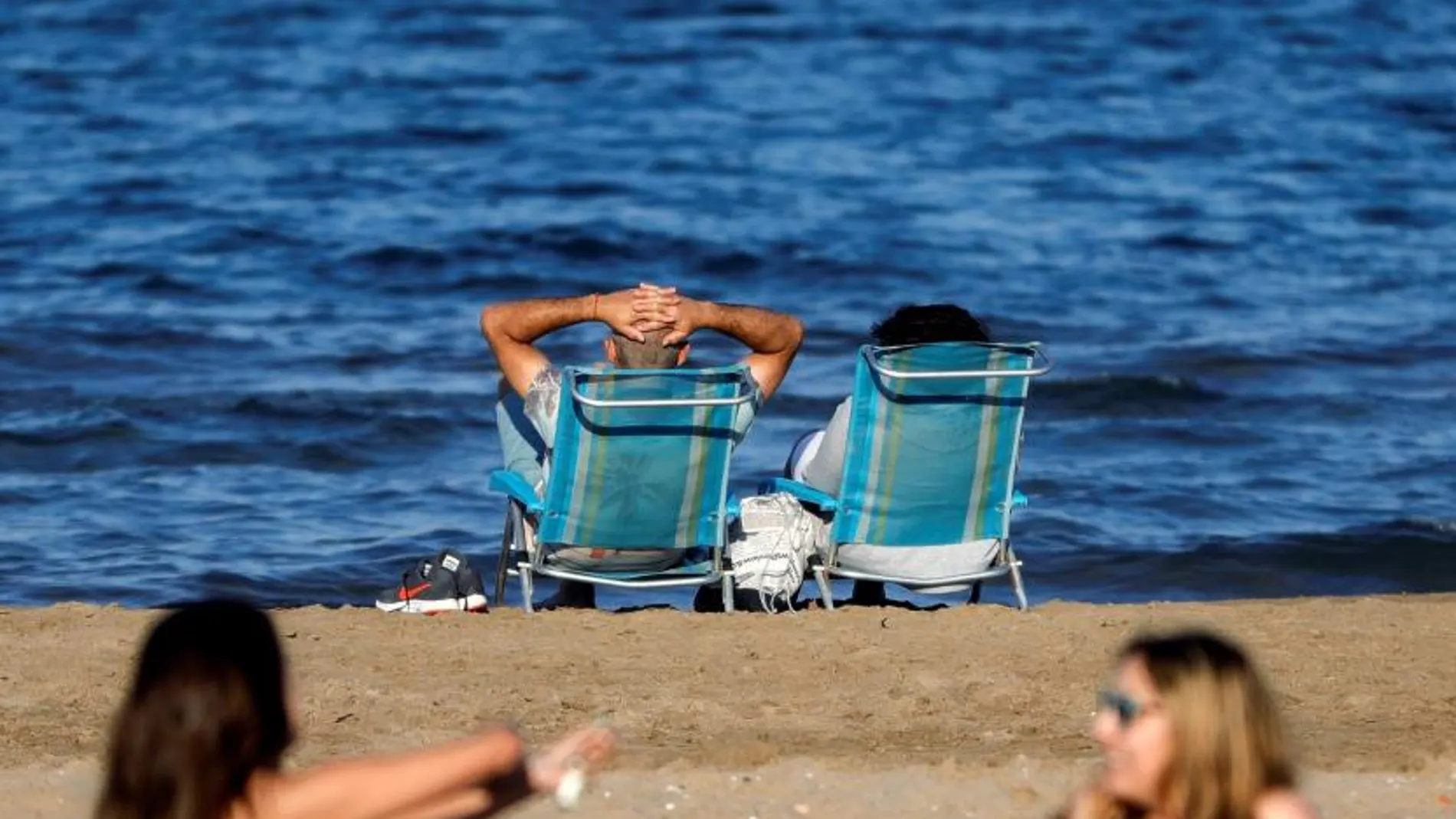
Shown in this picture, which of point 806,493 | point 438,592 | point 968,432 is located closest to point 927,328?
point 968,432

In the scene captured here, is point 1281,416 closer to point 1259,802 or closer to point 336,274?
point 336,274

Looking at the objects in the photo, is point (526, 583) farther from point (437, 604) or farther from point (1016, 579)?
point (1016, 579)

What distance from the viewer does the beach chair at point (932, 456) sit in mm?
6676

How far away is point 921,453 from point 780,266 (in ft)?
27.1

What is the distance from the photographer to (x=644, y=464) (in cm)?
663

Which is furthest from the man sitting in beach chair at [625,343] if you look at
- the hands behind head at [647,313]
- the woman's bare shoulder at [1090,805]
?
the woman's bare shoulder at [1090,805]

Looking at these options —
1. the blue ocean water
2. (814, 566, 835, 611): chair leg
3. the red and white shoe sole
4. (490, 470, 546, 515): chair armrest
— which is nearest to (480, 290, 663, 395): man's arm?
(490, 470, 546, 515): chair armrest

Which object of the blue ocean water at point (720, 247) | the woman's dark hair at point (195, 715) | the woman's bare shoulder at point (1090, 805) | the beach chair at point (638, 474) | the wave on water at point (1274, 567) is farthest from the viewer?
the blue ocean water at point (720, 247)

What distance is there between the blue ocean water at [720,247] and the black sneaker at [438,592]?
1351mm

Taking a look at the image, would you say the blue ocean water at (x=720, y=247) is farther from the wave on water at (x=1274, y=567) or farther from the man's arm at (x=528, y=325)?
the man's arm at (x=528, y=325)

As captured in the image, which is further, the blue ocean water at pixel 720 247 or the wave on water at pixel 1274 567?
the blue ocean water at pixel 720 247

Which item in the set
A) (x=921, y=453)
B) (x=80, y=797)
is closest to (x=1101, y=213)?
(x=921, y=453)

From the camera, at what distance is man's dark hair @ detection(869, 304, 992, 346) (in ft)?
22.4

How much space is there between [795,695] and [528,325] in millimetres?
1557
